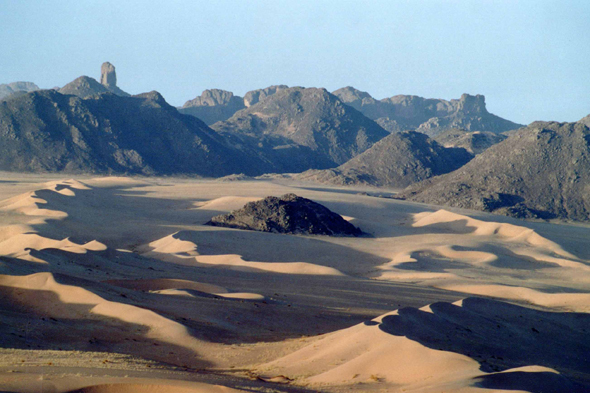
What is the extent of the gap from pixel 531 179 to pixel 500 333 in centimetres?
4197

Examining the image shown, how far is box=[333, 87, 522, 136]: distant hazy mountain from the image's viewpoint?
14662 centimetres

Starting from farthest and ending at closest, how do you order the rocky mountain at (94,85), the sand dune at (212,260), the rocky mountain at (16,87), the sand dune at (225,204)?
the rocky mountain at (16,87) < the rocky mountain at (94,85) < the sand dune at (225,204) < the sand dune at (212,260)

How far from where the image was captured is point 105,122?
8031 centimetres

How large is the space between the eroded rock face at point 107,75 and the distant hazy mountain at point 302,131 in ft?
113

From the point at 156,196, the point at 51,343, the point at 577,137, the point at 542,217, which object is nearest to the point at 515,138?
the point at 577,137

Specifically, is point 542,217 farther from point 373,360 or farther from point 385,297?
point 373,360

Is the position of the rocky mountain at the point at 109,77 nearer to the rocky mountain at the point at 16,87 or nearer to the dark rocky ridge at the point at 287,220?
the rocky mountain at the point at 16,87

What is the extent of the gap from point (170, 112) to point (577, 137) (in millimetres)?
61646

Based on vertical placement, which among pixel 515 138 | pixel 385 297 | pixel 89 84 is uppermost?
pixel 89 84

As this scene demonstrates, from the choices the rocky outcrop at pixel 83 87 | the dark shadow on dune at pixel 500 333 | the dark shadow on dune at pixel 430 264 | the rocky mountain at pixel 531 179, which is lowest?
the dark shadow on dune at pixel 430 264

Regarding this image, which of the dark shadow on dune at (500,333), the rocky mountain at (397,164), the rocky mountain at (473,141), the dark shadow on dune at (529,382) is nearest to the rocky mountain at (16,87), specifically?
the rocky mountain at (397,164)

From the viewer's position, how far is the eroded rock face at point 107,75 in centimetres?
12938

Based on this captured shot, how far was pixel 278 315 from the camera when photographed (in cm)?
1206

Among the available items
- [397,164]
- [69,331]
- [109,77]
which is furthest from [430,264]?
[109,77]
